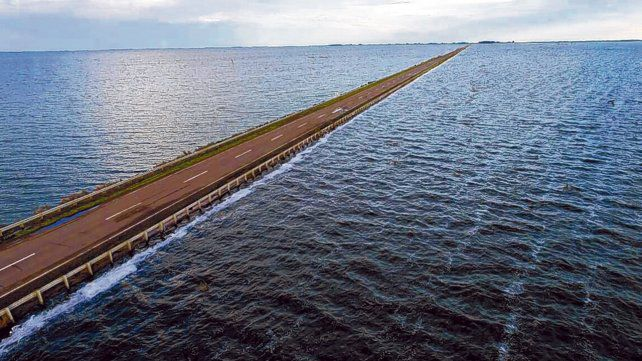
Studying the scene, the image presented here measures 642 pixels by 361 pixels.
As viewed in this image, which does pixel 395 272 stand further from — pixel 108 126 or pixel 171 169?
pixel 108 126

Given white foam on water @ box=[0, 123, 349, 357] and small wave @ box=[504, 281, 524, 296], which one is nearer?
white foam on water @ box=[0, 123, 349, 357]

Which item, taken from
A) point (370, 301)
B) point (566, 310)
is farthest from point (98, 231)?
point (566, 310)

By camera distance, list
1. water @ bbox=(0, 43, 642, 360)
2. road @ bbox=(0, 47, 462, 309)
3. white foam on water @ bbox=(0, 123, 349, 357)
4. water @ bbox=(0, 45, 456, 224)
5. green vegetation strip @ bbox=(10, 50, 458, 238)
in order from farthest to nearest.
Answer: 1. water @ bbox=(0, 45, 456, 224)
2. green vegetation strip @ bbox=(10, 50, 458, 238)
3. road @ bbox=(0, 47, 462, 309)
4. white foam on water @ bbox=(0, 123, 349, 357)
5. water @ bbox=(0, 43, 642, 360)

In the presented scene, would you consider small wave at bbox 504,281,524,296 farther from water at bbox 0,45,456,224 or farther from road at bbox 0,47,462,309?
water at bbox 0,45,456,224

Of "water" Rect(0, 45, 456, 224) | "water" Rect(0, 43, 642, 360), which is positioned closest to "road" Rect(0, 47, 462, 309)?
"water" Rect(0, 43, 642, 360)

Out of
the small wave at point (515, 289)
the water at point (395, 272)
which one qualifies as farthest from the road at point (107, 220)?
the small wave at point (515, 289)

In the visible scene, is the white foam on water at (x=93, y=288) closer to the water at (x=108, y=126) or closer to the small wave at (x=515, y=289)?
the water at (x=108, y=126)

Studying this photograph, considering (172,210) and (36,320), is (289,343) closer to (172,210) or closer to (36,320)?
(36,320)
